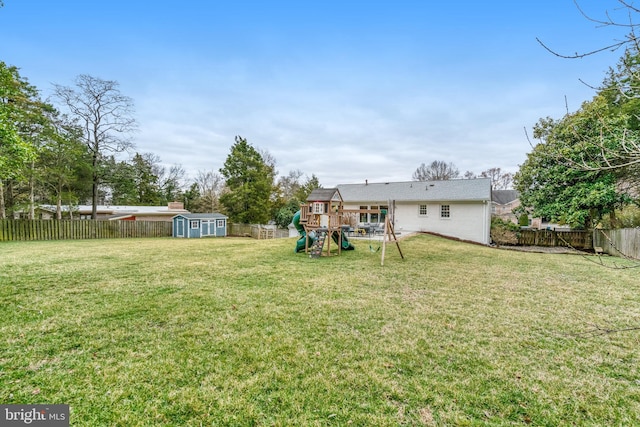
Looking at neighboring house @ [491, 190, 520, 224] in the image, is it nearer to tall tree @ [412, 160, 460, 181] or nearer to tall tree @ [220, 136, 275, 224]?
tall tree @ [412, 160, 460, 181]

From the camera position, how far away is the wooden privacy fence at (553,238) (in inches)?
615

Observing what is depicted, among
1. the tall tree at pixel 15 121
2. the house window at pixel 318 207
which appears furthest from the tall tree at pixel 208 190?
the house window at pixel 318 207

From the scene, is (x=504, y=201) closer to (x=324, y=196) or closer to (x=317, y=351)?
(x=324, y=196)

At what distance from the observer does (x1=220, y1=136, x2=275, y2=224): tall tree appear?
2485cm

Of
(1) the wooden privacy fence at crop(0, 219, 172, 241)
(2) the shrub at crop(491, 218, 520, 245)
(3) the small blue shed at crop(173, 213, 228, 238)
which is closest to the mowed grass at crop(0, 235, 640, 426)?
(2) the shrub at crop(491, 218, 520, 245)

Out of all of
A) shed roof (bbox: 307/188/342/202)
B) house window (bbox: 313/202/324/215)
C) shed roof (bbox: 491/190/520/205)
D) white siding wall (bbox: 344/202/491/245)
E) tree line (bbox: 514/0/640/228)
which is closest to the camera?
shed roof (bbox: 307/188/342/202)

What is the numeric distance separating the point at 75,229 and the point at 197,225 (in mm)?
7639

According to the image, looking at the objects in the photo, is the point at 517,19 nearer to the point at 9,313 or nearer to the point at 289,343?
the point at 289,343

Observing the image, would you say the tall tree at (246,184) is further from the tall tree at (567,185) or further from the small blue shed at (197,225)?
the tall tree at (567,185)

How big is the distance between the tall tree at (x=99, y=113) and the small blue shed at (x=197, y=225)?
6.62 meters

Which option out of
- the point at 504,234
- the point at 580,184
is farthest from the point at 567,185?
the point at 504,234

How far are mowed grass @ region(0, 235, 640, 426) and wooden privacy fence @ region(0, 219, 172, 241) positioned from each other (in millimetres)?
13632

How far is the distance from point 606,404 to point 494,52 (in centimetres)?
630

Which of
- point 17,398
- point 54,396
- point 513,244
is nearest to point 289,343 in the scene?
point 54,396
